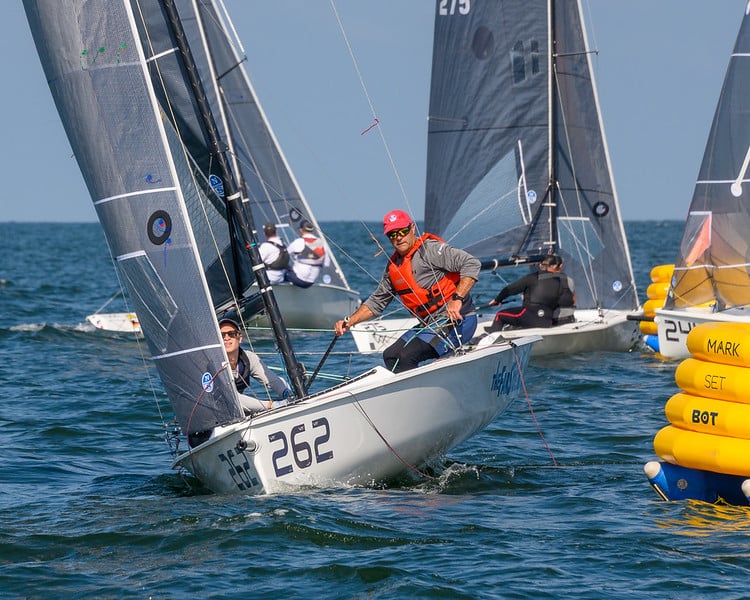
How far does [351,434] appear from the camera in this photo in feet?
23.1

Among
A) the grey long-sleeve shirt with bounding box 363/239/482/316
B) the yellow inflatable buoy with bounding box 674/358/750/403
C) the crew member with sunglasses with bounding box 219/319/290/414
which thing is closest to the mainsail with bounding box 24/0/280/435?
the crew member with sunglasses with bounding box 219/319/290/414

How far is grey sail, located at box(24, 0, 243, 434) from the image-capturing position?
23.2ft

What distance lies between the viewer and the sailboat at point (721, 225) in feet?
37.9

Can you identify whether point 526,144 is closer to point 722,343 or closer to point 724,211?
point 724,211

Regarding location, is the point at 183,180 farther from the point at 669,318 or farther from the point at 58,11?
the point at 669,318

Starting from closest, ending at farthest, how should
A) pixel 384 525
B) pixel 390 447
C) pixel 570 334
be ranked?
pixel 384 525 < pixel 390 447 < pixel 570 334

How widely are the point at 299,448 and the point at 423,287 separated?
4.79 feet

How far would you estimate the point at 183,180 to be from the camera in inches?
299

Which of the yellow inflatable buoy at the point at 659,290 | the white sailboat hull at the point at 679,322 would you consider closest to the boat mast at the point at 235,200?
the white sailboat hull at the point at 679,322

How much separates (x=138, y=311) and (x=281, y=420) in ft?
3.89

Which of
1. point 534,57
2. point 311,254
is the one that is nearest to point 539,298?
point 534,57

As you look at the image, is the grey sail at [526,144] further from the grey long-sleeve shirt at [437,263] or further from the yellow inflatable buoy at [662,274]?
the grey long-sleeve shirt at [437,263]

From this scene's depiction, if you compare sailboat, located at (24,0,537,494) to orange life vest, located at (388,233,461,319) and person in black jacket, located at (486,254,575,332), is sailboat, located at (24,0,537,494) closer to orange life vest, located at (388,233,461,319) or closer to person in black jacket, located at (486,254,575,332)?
orange life vest, located at (388,233,461,319)

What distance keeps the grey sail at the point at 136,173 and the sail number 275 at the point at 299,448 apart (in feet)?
1.23
